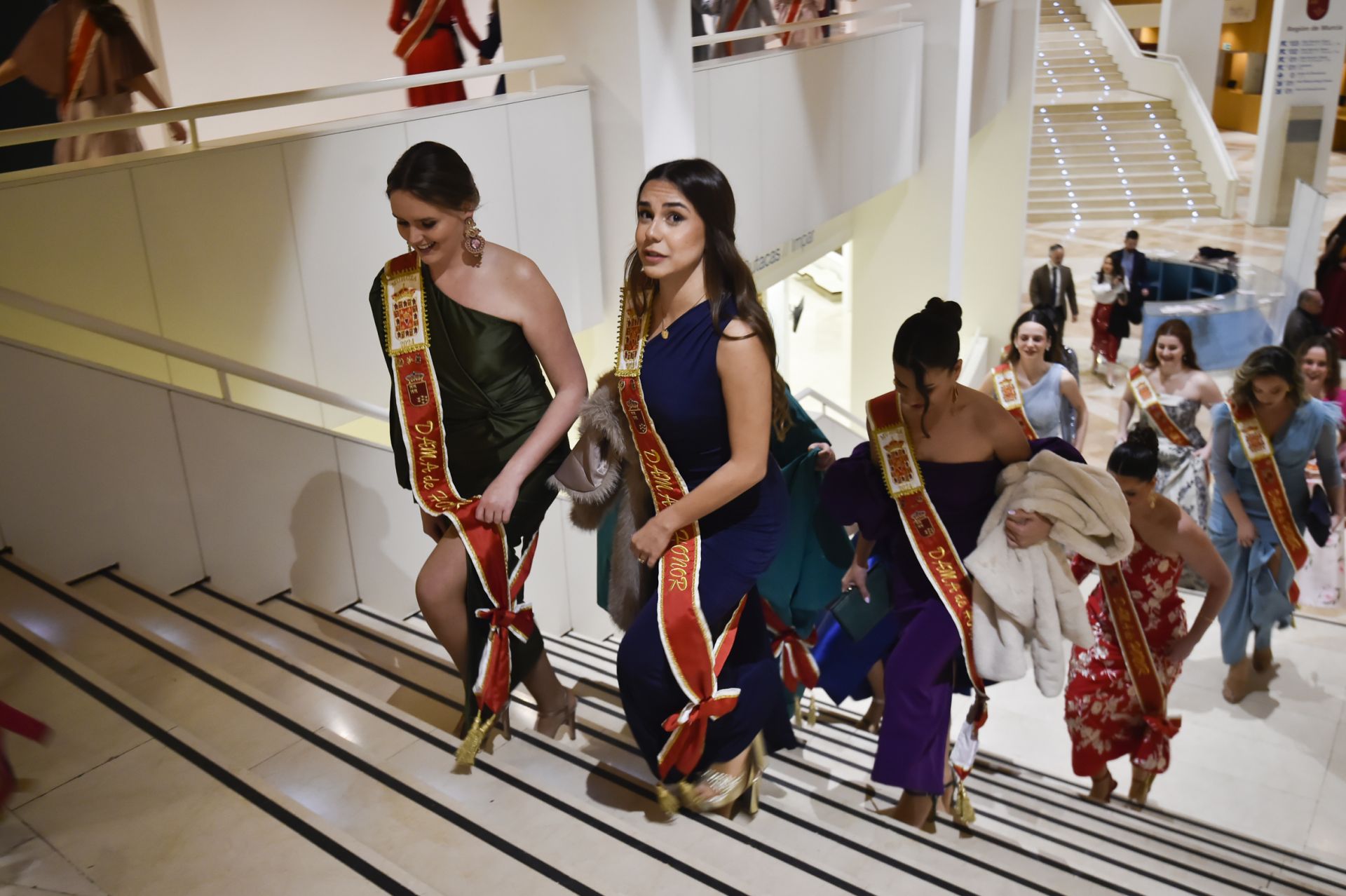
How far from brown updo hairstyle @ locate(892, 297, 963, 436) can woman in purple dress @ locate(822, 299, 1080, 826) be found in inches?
0.4

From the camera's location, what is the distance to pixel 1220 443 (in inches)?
213

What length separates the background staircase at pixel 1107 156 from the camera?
20375 millimetres

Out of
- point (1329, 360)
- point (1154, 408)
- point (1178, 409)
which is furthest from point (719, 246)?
point (1329, 360)

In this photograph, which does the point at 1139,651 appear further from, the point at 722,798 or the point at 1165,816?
the point at 722,798

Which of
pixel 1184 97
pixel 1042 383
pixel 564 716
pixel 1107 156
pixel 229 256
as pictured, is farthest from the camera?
pixel 1184 97

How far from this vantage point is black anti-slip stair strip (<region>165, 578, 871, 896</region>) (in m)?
2.77

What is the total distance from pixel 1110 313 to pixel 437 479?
35.5 feet

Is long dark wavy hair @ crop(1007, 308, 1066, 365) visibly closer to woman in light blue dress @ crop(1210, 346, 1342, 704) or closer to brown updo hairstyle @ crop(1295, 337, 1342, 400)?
woman in light blue dress @ crop(1210, 346, 1342, 704)

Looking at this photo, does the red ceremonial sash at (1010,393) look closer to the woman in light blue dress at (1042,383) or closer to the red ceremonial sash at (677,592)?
the woman in light blue dress at (1042,383)

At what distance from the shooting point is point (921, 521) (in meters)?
3.19

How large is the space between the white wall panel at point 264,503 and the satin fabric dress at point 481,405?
1165 mm

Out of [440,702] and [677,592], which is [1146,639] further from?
[440,702]

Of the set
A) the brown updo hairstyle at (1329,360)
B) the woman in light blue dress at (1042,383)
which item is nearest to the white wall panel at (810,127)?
the woman in light blue dress at (1042,383)

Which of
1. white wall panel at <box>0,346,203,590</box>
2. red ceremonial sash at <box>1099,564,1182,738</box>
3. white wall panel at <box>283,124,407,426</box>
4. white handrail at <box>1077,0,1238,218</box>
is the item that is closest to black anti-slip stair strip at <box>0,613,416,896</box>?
white wall panel at <box>0,346,203,590</box>
